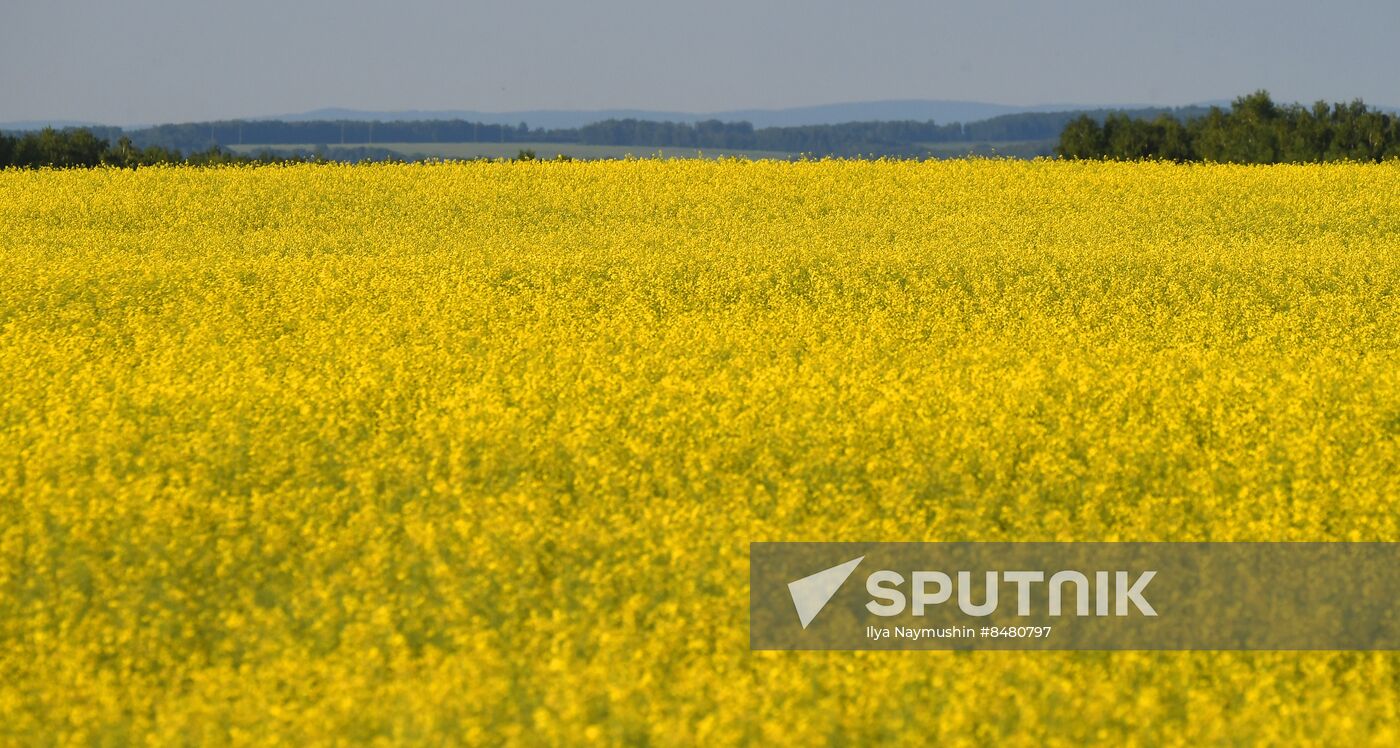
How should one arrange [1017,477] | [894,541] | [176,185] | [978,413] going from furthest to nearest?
[176,185], [978,413], [1017,477], [894,541]

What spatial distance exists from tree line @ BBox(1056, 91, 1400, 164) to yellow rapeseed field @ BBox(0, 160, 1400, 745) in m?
26.4

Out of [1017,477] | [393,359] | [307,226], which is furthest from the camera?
[307,226]

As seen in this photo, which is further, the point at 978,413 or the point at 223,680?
the point at 978,413

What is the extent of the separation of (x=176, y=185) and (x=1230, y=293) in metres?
20.3

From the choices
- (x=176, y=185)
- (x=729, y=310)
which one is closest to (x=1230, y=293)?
(x=729, y=310)

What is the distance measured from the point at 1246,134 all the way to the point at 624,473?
40516mm

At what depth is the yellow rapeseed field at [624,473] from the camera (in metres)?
5.61

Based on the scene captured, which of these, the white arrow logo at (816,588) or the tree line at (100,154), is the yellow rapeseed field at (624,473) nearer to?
the white arrow logo at (816,588)

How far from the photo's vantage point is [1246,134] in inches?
1713

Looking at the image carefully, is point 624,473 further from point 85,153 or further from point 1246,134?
point 1246,134

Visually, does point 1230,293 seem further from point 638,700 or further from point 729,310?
point 638,700

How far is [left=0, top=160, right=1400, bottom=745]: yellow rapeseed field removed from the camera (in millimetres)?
5605

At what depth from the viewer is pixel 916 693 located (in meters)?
5.63

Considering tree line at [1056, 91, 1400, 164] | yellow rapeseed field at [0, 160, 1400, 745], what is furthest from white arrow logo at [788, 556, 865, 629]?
tree line at [1056, 91, 1400, 164]
